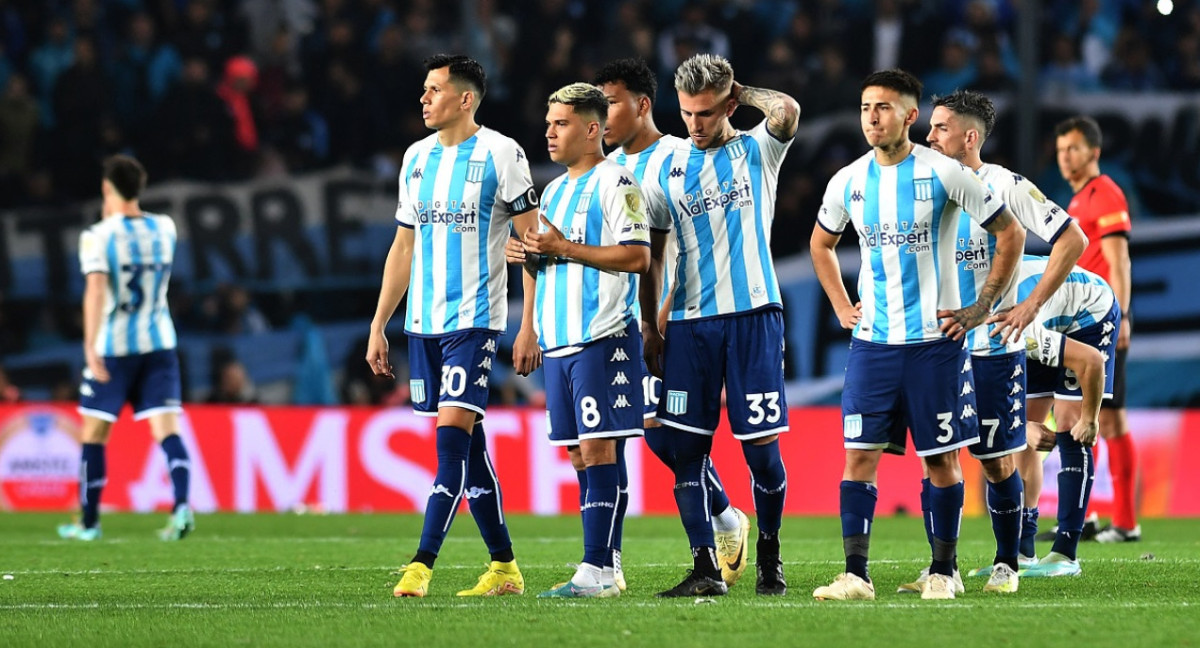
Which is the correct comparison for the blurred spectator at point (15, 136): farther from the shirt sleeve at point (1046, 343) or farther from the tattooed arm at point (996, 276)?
the tattooed arm at point (996, 276)

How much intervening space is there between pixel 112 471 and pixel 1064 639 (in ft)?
31.5

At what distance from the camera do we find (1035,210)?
650 centimetres

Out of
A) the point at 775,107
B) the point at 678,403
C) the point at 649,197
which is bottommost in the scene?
the point at 678,403

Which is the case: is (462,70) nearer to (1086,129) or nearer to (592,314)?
(592,314)

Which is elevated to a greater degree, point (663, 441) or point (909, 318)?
point (909, 318)

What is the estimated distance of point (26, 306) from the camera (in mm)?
15180

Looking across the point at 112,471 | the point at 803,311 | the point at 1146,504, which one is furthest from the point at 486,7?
the point at 1146,504

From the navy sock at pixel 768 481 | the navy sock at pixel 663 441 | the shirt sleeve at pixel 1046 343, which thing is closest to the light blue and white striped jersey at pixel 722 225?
the navy sock at pixel 663 441

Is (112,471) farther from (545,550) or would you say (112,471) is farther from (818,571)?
(818,571)

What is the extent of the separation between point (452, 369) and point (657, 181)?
3.60 feet

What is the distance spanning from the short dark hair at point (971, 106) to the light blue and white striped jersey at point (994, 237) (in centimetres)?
26

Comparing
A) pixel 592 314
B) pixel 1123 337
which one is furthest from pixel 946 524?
pixel 1123 337

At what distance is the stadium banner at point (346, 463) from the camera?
12.6m

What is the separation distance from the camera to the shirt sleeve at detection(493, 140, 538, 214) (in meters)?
6.38
